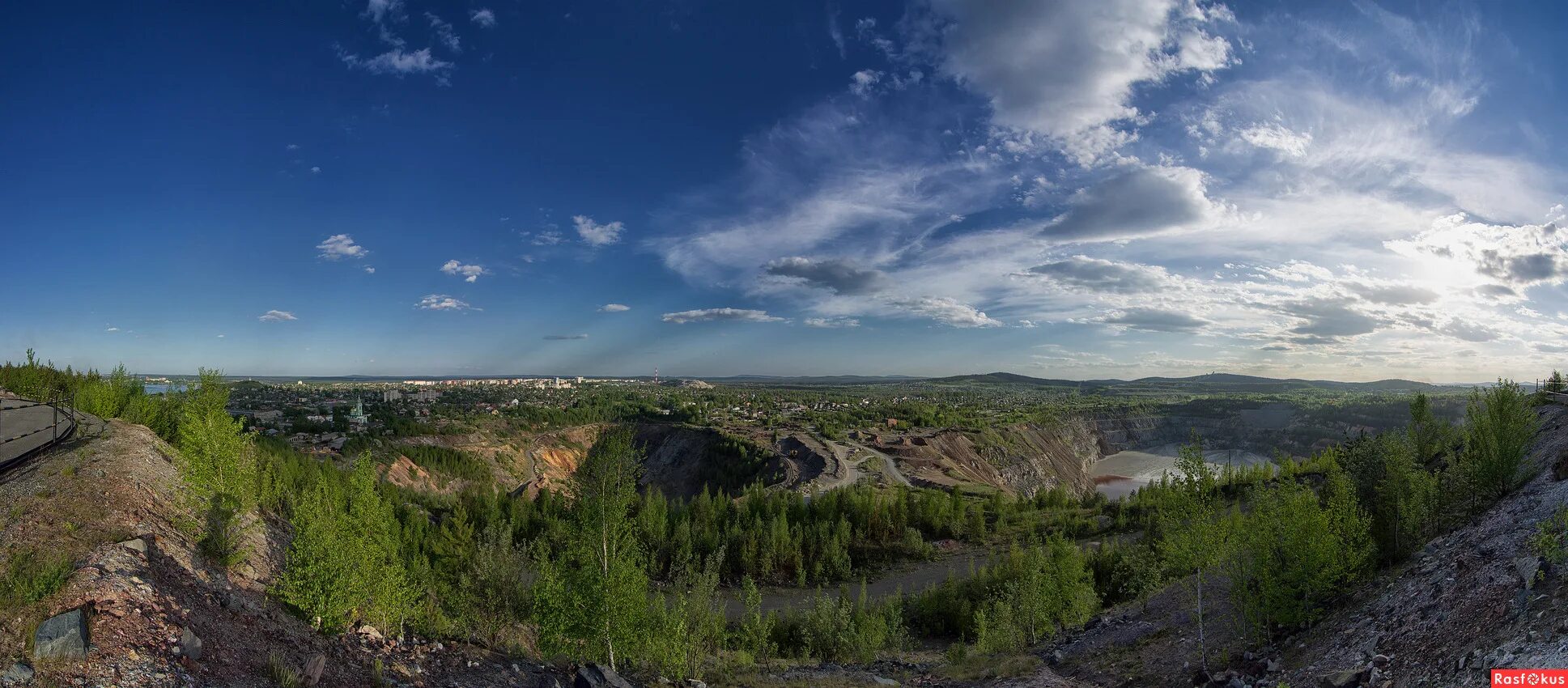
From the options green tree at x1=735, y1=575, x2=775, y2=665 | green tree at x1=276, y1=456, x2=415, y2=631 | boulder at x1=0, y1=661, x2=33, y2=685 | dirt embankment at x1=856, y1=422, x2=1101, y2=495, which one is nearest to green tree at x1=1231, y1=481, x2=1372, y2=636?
green tree at x1=735, y1=575, x2=775, y2=665

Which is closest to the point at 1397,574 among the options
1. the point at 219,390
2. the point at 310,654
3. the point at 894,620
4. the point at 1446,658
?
the point at 1446,658

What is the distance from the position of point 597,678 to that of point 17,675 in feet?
41.0

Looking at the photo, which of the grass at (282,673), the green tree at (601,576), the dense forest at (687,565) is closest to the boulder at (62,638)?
the dense forest at (687,565)

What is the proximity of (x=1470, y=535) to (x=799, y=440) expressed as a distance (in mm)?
115842

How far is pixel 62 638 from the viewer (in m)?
11.9

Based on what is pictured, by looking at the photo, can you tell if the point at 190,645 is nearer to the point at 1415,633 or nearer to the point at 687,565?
the point at 687,565

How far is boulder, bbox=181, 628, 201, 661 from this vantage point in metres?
13.4

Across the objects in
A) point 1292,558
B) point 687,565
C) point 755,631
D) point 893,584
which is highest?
point 1292,558

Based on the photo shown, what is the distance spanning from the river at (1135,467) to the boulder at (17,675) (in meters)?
152

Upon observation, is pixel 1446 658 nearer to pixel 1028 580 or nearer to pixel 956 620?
pixel 1028 580

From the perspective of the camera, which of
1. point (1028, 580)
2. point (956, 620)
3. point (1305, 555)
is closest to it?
point (1305, 555)

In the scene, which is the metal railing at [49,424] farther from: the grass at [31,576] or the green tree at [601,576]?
the green tree at [601,576]

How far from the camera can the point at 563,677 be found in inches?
835

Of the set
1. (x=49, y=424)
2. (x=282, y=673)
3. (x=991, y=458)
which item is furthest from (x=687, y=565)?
(x=991, y=458)
